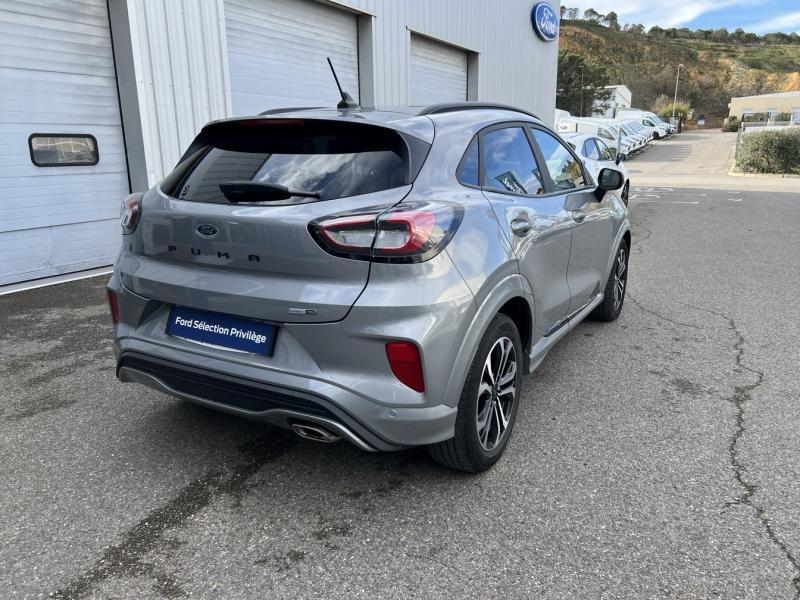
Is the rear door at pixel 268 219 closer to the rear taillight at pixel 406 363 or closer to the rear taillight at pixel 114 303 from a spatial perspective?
the rear taillight at pixel 114 303

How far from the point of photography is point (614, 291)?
505cm

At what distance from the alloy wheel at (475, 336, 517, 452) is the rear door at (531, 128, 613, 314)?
3.33 feet

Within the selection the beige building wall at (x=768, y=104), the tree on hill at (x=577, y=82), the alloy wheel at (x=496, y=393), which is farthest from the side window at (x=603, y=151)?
the beige building wall at (x=768, y=104)

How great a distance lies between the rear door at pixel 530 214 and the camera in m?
2.98

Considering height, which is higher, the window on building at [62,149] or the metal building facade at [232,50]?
the metal building facade at [232,50]

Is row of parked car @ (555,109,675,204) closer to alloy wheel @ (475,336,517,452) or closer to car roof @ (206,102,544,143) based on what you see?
car roof @ (206,102,544,143)

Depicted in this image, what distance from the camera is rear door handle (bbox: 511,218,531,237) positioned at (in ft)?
9.63

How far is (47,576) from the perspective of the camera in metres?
2.21

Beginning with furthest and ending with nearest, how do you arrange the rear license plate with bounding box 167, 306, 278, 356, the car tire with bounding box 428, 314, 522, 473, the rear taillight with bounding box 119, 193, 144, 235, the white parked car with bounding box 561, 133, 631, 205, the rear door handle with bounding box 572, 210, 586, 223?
the white parked car with bounding box 561, 133, 631, 205
the rear door handle with bounding box 572, 210, 586, 223
the rear taillight with bounding box 119, 193, 144, 235
the car tire with bounding box 428, 314, 522, 473
the rear license plate with bounding box 167, 306, 278, 356

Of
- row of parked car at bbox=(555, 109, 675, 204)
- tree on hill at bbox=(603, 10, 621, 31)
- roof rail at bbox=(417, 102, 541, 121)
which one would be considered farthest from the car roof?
tree on hill at bbox=(603, 10, 621, 31)

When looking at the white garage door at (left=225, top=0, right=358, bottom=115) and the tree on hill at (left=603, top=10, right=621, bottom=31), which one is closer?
the white garage door at (left=225, top=0, right=358, bottom=115)

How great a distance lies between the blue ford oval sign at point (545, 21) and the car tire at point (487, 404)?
1580 cm

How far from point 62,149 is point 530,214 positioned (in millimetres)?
5766

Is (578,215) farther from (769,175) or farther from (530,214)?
(769,175)
